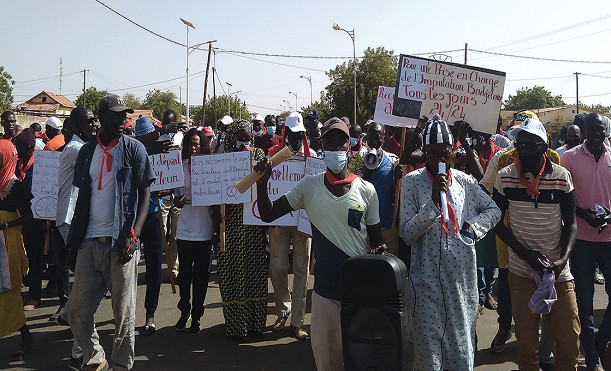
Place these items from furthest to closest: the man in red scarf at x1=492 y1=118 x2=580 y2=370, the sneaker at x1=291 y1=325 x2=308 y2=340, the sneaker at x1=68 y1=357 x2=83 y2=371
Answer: the sneaker at x1=291 y1=325 x2=308 y2=340 → the sneaker at x1=68 y1=357 x2=83 y2=371 → the man in red scarf at x1=492 y1=118 x2=580 y2=370

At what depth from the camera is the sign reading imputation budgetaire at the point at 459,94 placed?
196 inches

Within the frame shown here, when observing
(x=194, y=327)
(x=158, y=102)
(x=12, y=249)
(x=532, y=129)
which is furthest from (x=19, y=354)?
(x=158, y=102)

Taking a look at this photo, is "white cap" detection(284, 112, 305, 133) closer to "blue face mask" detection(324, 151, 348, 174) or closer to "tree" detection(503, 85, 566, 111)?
"blue face mask" detection(324, 151, 348, 174)

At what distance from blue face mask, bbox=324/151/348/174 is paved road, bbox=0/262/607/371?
223 cm

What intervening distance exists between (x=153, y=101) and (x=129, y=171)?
10041cm

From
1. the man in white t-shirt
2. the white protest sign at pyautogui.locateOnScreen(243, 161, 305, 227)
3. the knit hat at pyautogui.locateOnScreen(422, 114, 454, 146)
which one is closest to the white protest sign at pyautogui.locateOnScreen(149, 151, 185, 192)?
the white protest sign at pyautogui.locateOnScreen(243, 161, 305, 227)

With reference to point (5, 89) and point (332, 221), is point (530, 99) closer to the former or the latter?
point (5, 89)

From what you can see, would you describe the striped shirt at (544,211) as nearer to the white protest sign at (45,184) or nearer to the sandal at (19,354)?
the sandal at (19,354)

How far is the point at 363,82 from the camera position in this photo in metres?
42.1

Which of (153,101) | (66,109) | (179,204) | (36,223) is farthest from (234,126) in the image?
(153,101)

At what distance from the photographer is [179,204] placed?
5.78m

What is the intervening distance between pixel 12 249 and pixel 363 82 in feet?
126

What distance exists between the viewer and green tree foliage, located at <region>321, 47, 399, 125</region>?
4103 cm

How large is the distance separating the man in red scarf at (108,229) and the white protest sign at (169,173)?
1.51m
